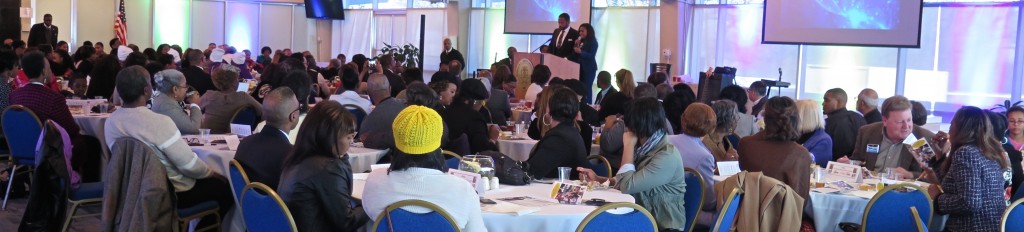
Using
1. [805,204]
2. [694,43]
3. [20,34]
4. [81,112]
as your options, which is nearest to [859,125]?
[805,204]

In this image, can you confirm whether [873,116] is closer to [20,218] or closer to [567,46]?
[20,218]

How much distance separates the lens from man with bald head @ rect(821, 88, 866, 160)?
7.49 m

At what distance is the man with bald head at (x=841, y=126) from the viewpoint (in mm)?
7492

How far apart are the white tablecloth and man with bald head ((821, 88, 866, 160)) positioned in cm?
165

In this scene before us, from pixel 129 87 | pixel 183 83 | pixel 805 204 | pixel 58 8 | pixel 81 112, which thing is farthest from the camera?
pixel 58 8

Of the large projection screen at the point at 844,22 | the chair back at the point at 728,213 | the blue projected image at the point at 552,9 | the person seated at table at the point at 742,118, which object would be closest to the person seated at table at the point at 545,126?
the person seated at table at the point at 742,118

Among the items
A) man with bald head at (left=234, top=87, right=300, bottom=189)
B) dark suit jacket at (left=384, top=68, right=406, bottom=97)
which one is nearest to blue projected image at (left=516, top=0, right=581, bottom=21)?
dark suit jacket at (left=384, top=68, right=406, bottom=97)

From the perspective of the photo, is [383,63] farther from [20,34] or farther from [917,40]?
[20,34]

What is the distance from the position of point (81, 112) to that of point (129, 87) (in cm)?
350

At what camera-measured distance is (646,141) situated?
490cm

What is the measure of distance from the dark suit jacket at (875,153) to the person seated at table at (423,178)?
3.45m

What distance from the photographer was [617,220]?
3.83 m

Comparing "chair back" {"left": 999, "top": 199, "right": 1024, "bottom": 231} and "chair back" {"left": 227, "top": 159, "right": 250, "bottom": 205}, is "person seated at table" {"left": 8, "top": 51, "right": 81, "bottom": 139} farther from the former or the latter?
"chair back" {"left": 999, "top": 199, "right": 1024, "bottom": 231}

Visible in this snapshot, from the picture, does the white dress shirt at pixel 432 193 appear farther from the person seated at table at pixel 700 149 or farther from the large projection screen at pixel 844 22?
the large projection screen at pixel 844 22
